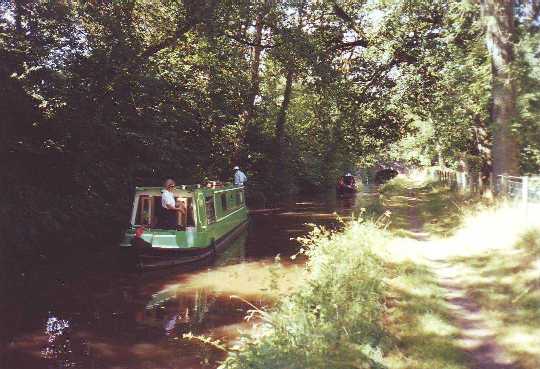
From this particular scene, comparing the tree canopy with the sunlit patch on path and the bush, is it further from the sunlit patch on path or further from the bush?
the bush

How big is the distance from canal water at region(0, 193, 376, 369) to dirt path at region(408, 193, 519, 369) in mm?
2498

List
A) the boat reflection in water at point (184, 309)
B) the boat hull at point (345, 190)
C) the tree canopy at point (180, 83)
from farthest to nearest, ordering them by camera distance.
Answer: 1. the boat hull at point (345, 190)
2. the tree canopy at point (180, 83)
3. the boat reflection in water at point (184, 309)

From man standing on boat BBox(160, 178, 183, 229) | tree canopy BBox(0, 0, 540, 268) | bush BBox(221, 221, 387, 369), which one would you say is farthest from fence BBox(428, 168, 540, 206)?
man standing on boat BBox(160, 178, 183, 229)

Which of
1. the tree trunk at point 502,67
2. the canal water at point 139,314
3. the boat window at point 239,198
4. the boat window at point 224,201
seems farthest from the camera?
the boat window at point 239,198

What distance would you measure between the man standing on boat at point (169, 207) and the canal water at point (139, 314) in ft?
4.46

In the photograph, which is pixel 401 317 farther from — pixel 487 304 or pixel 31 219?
pixel 31 219

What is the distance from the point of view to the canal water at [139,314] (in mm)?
6945

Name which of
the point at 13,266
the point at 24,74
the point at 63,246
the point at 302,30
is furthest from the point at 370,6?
the point at 13,266

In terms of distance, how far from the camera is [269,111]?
105ft

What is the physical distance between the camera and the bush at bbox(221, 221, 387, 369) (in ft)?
15.5

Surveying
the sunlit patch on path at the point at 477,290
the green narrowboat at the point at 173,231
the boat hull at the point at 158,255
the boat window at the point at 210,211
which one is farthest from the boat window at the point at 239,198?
the sunlit patch on path at the point at 477,290

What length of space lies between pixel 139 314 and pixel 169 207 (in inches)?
160

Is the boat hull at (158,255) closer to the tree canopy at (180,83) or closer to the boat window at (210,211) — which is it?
the boat window at (210,211)

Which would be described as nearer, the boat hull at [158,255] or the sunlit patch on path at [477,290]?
the sunlit patch on path at [477,290]
